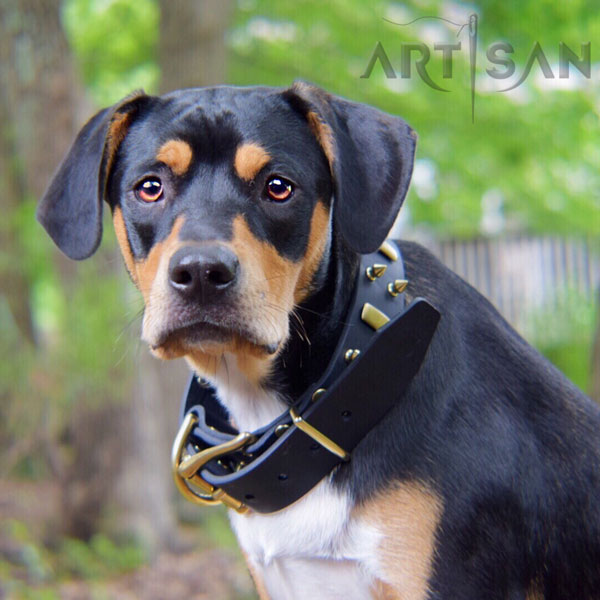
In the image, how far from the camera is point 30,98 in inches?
289

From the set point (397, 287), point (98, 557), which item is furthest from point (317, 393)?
point (98, 557)

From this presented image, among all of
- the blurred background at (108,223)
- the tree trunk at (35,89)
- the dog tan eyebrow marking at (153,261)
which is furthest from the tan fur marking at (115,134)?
the tree trunk at (35,89)

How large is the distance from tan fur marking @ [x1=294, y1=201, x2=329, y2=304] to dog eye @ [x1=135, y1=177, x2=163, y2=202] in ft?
1.66

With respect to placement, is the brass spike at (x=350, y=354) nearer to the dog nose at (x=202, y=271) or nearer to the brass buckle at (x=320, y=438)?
the brass buckle at (x=320, y=438)

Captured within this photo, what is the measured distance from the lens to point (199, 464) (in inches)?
103

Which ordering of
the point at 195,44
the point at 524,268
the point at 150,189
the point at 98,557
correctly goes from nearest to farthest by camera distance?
the point at 150,189 → the point at 98,557 → the point at 195,44 → the point at 524,268

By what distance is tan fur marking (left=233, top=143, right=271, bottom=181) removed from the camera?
2662 mm

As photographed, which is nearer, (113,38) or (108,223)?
(108,223)

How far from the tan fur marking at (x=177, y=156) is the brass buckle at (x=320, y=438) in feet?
2.88

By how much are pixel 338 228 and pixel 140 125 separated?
0.79m

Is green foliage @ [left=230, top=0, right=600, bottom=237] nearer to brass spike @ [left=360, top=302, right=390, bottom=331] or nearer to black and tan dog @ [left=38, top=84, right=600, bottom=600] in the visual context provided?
black and tan dog @ [left=38, top=84, right=600, bottom=600]

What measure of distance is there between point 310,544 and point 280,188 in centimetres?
109

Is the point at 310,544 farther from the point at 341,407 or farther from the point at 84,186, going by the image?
the point at 84,186

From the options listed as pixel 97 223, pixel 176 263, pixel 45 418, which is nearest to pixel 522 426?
pixel 176 263
